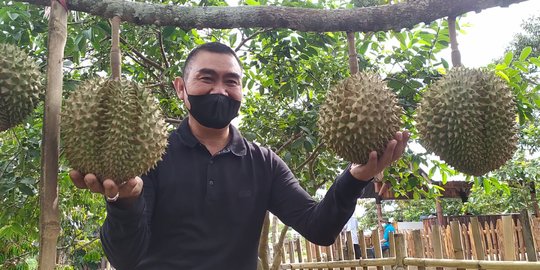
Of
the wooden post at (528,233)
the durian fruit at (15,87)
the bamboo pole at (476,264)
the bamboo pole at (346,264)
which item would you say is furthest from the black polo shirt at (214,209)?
the bamboo pole at (346,264)

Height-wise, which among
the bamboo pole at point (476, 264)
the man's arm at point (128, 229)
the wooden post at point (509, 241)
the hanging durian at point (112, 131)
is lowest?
the bamboo pole at point (476, 264)

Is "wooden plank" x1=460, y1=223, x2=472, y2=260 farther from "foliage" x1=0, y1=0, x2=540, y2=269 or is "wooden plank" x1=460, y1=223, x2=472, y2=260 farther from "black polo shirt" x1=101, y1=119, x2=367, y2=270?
"black polo shirt" x1=101, y1=119, x2=367, y2=270

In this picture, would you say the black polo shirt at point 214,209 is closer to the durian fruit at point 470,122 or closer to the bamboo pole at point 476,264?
the durian fruit at point 470,122

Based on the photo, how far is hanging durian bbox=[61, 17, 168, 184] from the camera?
1.39 metres

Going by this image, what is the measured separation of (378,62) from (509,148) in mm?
2231

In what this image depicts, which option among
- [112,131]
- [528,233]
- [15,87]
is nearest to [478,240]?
[528,233]

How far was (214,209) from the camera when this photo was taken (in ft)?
6.81

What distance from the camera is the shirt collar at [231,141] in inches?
87.0

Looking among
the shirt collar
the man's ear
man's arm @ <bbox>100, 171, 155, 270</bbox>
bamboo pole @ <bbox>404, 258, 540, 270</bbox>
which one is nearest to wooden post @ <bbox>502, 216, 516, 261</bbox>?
bamboo pole @ <bbox>404, 258, 540, 270</bbox>

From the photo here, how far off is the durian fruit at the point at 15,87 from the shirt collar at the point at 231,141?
70cm

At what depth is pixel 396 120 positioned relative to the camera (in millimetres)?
1699

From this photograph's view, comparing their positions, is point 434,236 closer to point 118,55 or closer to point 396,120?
point 396,120

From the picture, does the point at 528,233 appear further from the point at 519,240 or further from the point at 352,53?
the point at 519,240

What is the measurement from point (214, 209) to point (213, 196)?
0.06 metres
